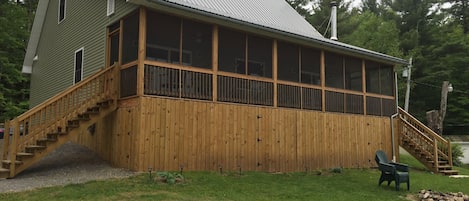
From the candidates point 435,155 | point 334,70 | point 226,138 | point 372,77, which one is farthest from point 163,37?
point 435,155

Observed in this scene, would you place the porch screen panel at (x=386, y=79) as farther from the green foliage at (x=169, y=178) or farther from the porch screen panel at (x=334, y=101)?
the green foliage at (x=169, y=178)

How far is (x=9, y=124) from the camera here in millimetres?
8836

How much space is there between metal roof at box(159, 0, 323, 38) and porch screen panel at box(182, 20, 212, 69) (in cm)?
117

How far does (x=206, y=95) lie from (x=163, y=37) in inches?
73.6

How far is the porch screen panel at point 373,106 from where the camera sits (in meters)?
14.6

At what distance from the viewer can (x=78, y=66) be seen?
44.7ft

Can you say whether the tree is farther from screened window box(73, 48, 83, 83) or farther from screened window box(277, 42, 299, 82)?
screened window box(277, 42, 299, 82)

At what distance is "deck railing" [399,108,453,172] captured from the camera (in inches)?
555

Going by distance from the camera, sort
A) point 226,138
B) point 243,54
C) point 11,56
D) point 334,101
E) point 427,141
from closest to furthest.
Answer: point 226,138, point 243,54, point 334,101, point 427,141, point 11,56

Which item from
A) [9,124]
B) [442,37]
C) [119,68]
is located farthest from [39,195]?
[442,37]

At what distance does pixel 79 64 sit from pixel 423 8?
26.1 metres

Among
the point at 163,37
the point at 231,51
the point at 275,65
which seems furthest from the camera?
the point at 275,65

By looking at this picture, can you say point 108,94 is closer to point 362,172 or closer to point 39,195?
point 39,195

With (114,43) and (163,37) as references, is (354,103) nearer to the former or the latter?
(163,37)
